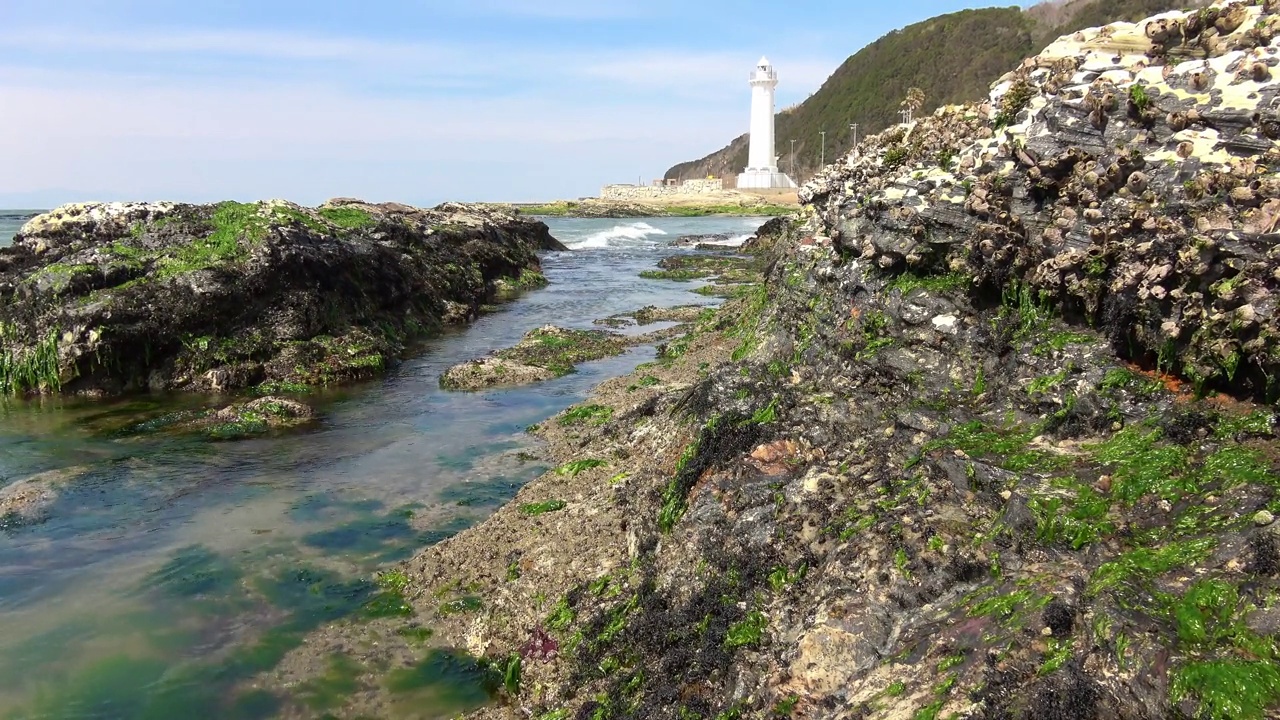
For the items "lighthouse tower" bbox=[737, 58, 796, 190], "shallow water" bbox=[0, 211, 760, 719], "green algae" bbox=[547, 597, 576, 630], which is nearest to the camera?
"shallow water" bbox=[0, 211, 760, 719]

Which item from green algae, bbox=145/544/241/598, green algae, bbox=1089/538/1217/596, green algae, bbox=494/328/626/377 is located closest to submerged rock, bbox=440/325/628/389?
green algae, bbox=494/328/626/377

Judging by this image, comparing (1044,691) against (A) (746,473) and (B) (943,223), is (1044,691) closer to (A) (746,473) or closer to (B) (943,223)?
(A) (746,473)

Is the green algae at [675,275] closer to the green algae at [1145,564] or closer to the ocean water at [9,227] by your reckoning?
the ocean water at [9,227]

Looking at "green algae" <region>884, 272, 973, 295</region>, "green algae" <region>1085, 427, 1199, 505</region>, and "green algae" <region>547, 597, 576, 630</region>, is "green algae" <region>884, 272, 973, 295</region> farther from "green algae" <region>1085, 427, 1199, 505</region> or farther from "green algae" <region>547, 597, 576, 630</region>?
"green algae" <region>547, 597, 576, 630</region>

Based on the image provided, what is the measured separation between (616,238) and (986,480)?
6253cm

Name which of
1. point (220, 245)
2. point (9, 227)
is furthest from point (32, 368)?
point (9, 227)

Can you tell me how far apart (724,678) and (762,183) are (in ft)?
423

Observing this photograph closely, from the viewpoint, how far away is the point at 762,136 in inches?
4798

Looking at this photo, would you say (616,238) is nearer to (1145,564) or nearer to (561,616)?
(561,616)

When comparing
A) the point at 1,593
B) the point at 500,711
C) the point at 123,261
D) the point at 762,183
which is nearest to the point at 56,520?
the point at 1,593

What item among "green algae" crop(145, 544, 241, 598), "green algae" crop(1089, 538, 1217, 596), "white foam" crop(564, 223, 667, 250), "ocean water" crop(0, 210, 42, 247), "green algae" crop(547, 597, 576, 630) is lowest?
"green algae" crop(145, 544, 241, 598)

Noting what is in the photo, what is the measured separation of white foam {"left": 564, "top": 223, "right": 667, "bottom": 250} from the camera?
61072 millimetres

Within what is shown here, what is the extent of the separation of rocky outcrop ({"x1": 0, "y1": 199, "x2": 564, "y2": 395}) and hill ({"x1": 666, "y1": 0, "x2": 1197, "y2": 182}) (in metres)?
122

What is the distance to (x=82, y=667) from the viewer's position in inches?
275
